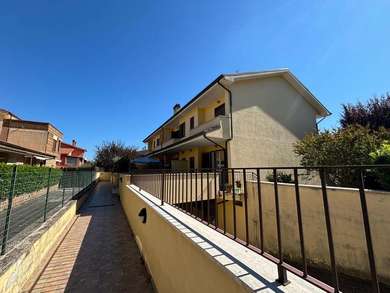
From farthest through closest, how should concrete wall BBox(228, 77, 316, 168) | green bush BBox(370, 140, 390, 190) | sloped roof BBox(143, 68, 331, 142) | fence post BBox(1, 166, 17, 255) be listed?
concrete wall BBox(228, 77, 316, 168) → sloped roof BBox(143, 68, 331, 142) → green bush BBox(370, 140, 390, 190) → fence post BBox(1, 166, 17, 255)

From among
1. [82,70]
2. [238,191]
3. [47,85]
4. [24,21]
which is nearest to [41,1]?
[24,21]

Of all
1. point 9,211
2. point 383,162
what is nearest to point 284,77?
point 383,162

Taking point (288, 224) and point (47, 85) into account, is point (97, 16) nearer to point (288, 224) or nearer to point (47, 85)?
point (47, 85)

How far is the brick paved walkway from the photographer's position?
3.63 m

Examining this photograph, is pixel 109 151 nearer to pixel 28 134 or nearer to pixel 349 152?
pixel 28 134

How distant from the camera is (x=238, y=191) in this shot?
8820 millimetres

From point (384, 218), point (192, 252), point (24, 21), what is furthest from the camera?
point (24, 21)

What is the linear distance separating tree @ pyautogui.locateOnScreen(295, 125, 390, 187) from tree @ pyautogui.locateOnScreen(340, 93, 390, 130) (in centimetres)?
638

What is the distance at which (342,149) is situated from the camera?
27.5 ft

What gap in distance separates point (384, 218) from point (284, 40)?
8193 millimetres

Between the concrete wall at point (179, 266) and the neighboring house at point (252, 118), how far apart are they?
285 inches

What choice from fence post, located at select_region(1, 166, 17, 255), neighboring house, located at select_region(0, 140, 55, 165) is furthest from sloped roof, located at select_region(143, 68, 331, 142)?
neighboring house, located at select_region(0, 140, 55, 165)

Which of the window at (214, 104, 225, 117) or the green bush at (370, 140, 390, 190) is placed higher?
the window at (214, 104, 225, 117)

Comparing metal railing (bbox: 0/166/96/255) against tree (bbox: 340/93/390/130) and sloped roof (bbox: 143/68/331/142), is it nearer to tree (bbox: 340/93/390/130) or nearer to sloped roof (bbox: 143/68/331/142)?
sloped roof (bbox: 143/68/331/142)
